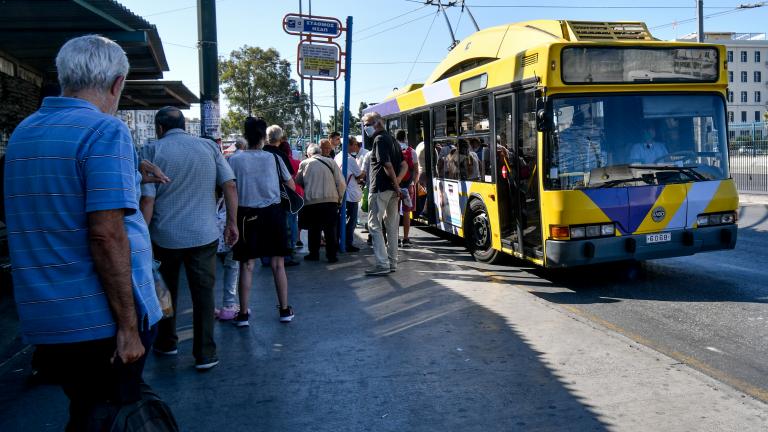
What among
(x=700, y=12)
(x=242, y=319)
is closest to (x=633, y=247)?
(x=242, y=319)

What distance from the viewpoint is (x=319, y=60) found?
10.8m

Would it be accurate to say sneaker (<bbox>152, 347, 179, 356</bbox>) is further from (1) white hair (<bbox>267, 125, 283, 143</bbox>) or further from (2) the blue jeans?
(2) the blue jeans

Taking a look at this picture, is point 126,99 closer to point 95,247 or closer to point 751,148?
point 95,247

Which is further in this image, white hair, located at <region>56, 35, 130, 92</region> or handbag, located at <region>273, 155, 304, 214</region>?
handbag, located at <region>273, 155, 304, 214</region>

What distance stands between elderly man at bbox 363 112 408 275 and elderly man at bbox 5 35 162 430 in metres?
5.83

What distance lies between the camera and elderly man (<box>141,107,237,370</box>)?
4.68 metres

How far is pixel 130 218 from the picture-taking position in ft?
8.22

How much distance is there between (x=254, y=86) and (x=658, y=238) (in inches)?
2445

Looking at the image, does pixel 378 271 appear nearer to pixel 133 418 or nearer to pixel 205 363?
pixel 205 363

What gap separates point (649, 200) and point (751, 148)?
15526 millimetres

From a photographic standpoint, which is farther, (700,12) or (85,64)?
(700,12)

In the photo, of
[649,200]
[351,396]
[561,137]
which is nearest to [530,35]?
[561,137]

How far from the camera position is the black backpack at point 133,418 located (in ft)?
7.75

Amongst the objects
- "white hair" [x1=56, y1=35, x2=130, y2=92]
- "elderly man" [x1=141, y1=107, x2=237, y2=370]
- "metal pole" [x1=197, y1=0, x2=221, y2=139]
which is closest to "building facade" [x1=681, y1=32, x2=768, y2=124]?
"metal pole" [x1=197, y1=0, x2=221, y2=139]
